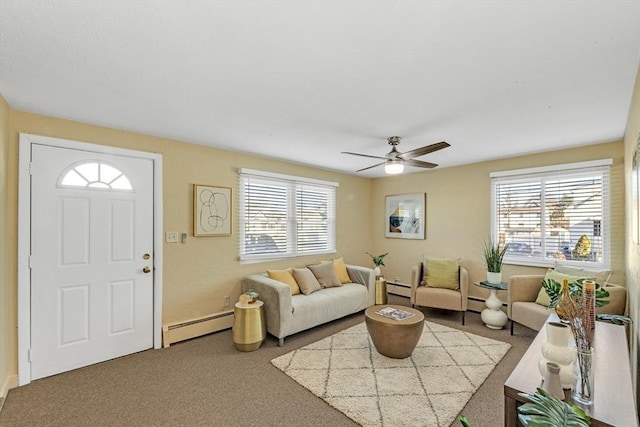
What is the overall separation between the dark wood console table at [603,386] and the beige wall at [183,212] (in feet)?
10.3

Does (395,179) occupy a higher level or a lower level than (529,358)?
higher

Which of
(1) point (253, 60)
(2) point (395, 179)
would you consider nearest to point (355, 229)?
(2) point (395, 179)

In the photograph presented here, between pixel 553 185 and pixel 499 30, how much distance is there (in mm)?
3239

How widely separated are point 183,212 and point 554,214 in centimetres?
Result: 466

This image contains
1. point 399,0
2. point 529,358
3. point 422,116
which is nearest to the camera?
point 399,0

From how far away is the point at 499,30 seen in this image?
1406 mm

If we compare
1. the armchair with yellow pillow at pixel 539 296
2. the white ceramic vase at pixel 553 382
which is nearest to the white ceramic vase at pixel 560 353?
the white ceramic vase at pixel 553 382

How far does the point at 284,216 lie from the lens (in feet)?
14.5

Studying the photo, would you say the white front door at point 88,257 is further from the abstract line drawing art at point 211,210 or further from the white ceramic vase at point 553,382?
the white ceramic vase at point 553,382

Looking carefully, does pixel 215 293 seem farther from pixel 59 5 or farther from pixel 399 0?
pixel 399 0

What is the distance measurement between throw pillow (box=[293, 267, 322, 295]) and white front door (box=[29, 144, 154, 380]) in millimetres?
1748

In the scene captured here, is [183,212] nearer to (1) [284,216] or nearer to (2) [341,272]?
(1) [284,216]

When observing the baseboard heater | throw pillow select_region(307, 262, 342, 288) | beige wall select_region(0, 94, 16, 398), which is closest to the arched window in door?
beige wall select_region(0, 94, 16, 398)

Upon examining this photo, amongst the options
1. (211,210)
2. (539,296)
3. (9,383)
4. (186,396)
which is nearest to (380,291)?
(539,296)
